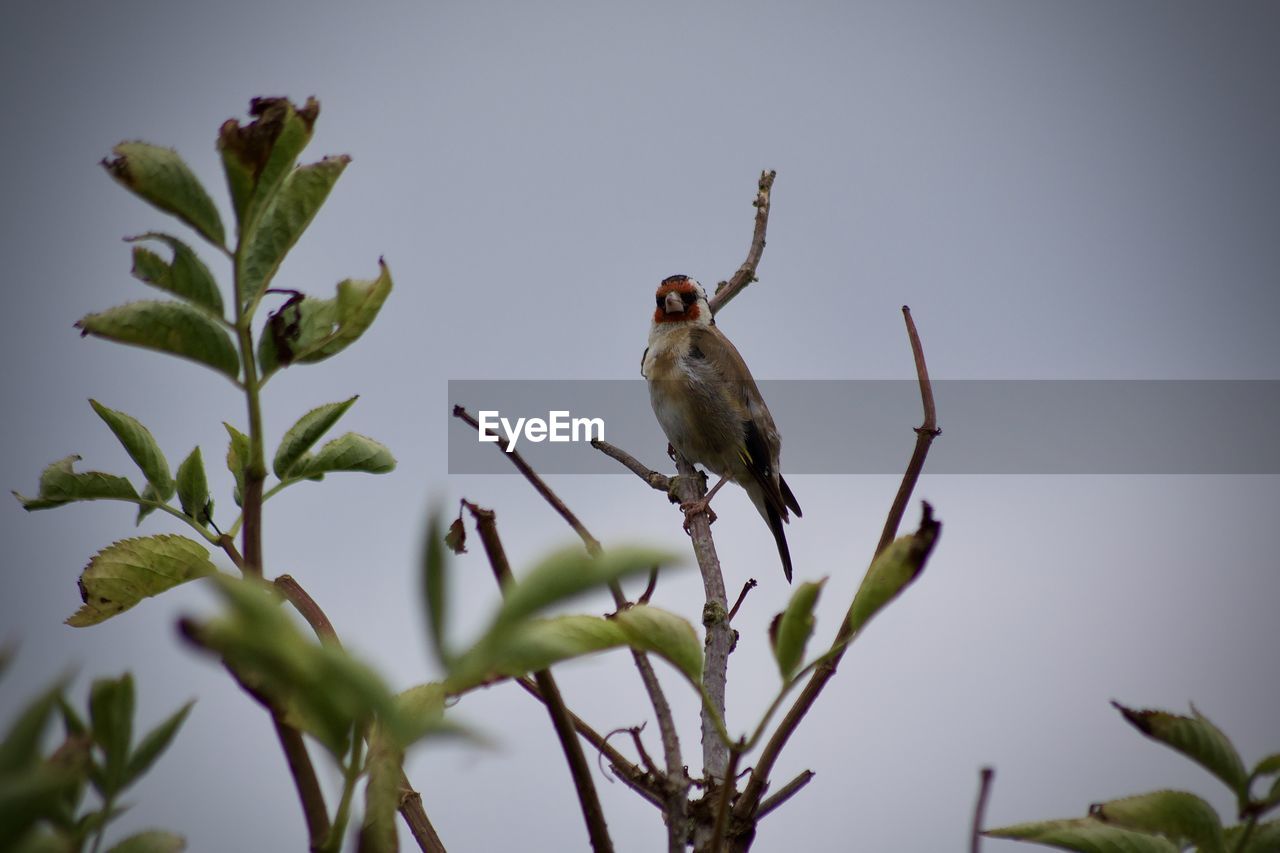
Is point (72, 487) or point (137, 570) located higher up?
point (72, 487)

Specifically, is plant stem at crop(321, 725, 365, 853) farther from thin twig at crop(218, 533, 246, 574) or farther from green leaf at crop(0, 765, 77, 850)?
thin twig at crop(218, 533, 246, 574)

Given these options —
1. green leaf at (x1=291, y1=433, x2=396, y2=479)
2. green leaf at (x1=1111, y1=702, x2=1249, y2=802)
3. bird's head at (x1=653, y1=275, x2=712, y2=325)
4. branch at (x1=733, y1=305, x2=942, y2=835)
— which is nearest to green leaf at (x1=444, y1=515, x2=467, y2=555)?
green leaf at (x1=291, y1=433, x2=396, y2=479)

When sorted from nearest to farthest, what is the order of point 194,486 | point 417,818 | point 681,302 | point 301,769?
point 301,769 < point 417,818 < point 194,486 < point 681,302

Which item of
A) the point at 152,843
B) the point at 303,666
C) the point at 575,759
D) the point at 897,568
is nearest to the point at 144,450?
the point at 152,843

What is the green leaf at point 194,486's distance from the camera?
5.22 feet

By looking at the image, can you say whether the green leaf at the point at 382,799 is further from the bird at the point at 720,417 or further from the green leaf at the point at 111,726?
the bird at the point at 720,417

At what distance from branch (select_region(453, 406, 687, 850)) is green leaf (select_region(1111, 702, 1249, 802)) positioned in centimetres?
48

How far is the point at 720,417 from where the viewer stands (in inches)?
311

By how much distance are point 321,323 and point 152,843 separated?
55 centimetres

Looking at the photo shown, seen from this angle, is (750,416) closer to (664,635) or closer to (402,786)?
(402,786)

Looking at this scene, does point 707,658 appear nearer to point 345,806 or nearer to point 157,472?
point 157,472

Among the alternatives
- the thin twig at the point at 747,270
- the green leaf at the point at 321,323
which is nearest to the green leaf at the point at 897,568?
the green leaf at the point at 321,323

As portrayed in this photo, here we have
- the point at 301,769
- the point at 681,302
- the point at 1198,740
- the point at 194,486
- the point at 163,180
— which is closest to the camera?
the point at 301,769

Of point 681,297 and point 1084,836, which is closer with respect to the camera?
point 1084,836
